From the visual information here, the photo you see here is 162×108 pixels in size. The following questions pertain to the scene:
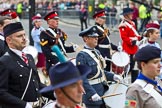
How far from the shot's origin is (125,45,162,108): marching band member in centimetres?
477

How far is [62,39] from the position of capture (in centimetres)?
1063

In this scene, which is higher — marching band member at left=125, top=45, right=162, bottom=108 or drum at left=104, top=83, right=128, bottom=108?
marching band member at left=125, top=45, right=162, bottom=108

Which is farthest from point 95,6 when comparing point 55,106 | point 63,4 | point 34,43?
point 55,106

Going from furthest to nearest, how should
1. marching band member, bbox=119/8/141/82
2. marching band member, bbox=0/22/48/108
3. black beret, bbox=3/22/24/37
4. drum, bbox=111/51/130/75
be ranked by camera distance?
marching band member, bbox=119/8/141/82
drum, bbox=111/51/130/75
black beret, bbox=3/22/24/37
marching band member, bbox=0/22/48/108

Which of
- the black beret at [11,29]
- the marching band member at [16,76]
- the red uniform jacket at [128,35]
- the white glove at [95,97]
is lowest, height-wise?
the red uniform jacket at [128,35]

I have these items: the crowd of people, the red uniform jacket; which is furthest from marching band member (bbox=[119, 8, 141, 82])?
the crowd of people

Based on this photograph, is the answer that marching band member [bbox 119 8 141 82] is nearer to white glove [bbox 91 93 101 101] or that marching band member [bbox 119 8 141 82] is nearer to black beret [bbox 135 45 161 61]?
white glove [bbox 91 93 101 101]

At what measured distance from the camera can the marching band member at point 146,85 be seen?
4.77 m

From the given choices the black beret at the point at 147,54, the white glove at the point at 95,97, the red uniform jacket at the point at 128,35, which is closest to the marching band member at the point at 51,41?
the red uniform jacket at the point at 128,35

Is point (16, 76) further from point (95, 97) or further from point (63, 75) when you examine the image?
point (63, 75)

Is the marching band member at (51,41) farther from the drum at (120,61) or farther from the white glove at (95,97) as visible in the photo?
the white glove at (95,97)

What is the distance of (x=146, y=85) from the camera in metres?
4.82

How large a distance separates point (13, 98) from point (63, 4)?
120ft

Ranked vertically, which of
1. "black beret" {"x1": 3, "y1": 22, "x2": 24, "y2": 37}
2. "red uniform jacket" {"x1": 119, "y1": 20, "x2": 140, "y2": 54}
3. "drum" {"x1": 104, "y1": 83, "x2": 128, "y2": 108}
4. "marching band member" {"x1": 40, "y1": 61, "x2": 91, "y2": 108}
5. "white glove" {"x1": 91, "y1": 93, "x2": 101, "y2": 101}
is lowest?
"red uniform jacket" {"x1": 119, "y1": 20, "x2": 140, "y2": 54}
